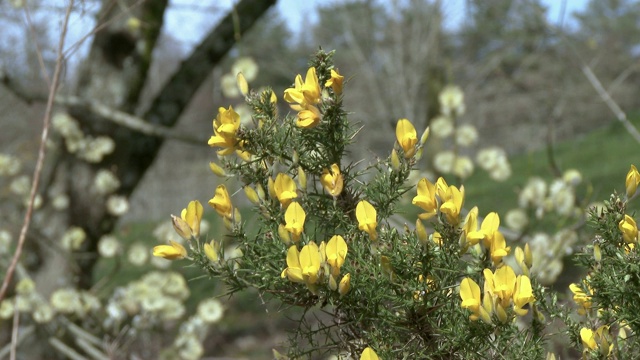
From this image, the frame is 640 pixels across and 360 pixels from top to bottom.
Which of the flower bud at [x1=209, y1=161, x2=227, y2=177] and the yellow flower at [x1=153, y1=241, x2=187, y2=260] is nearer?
the yellow flower at [x1=153, y1=241, x2=187, y2=260]

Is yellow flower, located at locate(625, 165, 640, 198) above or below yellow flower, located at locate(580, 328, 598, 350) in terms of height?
above

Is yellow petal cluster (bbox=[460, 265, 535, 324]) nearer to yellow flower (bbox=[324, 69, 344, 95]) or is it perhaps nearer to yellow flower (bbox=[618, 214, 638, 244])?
yellow flower (bbox=[618, 214, 638, 244])

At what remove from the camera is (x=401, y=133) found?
118 centimetres

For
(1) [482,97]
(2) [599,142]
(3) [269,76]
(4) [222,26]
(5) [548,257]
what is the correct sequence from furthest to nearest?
(1) [482,97] < (3) [269,76] < (2) [599,142] < (4) [222,26] < (5) [548,257]

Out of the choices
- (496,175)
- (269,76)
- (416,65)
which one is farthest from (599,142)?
(496,175)

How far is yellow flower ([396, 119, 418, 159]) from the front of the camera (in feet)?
3.85

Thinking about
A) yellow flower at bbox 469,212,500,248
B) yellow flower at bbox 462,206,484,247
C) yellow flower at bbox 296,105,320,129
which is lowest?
yellow flower at bbox 469,212,500,248

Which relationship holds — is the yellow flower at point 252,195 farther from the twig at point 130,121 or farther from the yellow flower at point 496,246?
the twig at point 130,121

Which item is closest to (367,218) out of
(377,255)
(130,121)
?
(377,255)

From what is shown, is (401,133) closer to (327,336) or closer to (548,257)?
(327,336)

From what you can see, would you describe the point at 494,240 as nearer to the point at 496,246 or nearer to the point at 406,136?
the point at 496,246

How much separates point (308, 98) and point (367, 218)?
0.23 m

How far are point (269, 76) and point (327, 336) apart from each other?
55.9ft

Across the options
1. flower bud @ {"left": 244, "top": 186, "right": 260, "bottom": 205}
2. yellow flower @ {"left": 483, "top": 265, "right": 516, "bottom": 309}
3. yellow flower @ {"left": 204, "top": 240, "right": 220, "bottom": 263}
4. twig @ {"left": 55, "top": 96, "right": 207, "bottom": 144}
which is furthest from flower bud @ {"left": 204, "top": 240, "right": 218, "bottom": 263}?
twig @ {"left": 55, "top": 96, "right": 207, "bottom": 144}
